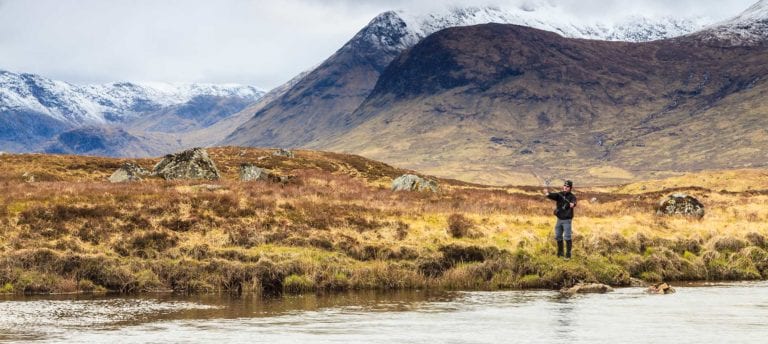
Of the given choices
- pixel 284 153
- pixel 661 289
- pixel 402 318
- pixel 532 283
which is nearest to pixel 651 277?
pixel 661 289

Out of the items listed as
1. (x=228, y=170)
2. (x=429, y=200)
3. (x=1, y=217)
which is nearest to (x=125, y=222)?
(x=1, y=217)

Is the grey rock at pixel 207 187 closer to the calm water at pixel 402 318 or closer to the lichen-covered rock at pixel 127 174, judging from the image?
the lichen-covered rock at pixel 127 174

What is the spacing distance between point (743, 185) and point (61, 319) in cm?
11104

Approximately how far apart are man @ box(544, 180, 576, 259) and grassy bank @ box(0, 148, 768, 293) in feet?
3.10

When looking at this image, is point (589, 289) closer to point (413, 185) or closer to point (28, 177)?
point (413, 185)

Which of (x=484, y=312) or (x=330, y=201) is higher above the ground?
(x=330, y=201)

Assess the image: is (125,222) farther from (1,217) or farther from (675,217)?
(675,217)

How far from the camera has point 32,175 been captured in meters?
63.5

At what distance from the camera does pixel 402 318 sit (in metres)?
26.5

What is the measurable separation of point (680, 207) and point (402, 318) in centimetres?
3349

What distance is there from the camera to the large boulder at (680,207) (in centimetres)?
5331

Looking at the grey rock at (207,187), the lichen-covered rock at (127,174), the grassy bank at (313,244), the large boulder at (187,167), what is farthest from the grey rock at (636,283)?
the large boulder at (187,167)

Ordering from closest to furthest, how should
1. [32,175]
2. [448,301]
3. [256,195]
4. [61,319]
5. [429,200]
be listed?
[61,319] < [448,301] < [256,195] < [429,200] < [32,175]

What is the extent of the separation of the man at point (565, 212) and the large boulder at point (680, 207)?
18.9 metres
